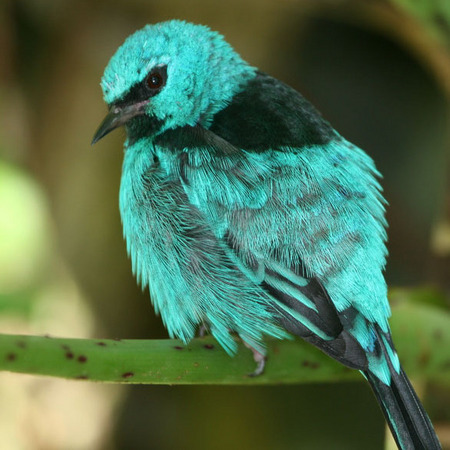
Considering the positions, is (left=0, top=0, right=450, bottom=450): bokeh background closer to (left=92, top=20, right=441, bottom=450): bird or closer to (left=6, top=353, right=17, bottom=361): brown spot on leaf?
(left=92, top=20, right=441, bottom=450): bird

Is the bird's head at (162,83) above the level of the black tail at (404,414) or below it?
above

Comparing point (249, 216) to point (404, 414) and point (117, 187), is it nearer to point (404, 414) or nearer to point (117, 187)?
point (404, 414)

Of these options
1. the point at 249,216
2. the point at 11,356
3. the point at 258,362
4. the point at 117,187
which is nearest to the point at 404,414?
the point at 258,362

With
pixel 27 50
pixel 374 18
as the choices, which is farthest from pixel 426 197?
pixel 27 50

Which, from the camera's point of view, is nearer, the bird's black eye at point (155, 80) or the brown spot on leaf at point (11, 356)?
the brown spot on leaf at point (11, 356)

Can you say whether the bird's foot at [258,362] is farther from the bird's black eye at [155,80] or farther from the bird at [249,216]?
the bird's black eye at [155,80]

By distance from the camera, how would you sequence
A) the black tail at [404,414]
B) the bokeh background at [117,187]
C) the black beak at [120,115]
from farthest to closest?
1. the bokeh background at [117,187]
2. the black beak at [120,115]
3. the black tail at [404,414]

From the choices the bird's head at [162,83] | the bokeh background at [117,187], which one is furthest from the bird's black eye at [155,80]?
the bokeh background at [117,187]
